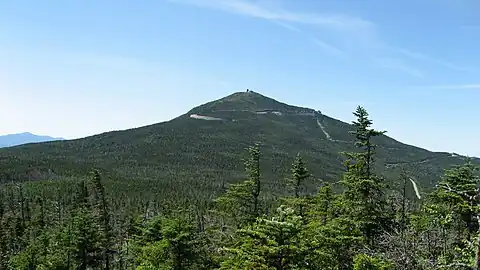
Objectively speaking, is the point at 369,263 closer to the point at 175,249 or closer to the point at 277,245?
the point at 277,245

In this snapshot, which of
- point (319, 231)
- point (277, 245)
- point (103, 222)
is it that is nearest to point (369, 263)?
point (319, 231)

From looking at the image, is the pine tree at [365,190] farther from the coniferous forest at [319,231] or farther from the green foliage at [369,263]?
the green foliage at [369,263]

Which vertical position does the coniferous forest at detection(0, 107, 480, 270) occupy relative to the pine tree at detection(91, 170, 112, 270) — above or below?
above

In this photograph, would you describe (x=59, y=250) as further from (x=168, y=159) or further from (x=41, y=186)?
(x=168, y=159)

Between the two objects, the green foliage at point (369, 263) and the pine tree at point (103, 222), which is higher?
the green foliage at point (369, 263)

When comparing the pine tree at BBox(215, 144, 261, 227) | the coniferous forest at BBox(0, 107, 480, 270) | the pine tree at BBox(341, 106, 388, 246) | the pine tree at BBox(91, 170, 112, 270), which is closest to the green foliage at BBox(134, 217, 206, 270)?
the coniferous forest at BBox(0, 107, 480, 270)

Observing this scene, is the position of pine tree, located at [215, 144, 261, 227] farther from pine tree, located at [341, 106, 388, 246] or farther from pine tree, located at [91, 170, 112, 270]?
pine tree, located at [91, 170, 112, 270]

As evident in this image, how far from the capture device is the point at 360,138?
22.6 metres

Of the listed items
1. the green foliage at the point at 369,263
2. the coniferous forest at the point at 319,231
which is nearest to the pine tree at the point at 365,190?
the coniferous forest at the point at 319,231

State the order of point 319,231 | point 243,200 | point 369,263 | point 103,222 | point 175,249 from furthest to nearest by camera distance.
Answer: point 103,222
point 243,200
point 175,249
point 319,231
point 369,263

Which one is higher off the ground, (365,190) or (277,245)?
(365,190)

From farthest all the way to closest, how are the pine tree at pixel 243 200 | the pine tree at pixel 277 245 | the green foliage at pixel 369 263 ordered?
the pine tree at pixel 243 200
the green foliage at pixel 369 263
the pine tree at pixel 277 245

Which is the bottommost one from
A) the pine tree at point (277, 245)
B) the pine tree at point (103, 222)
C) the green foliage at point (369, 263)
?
the pine tree at point (103, 222)

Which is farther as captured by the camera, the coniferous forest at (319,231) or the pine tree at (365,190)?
the pine tree at (365,190)
